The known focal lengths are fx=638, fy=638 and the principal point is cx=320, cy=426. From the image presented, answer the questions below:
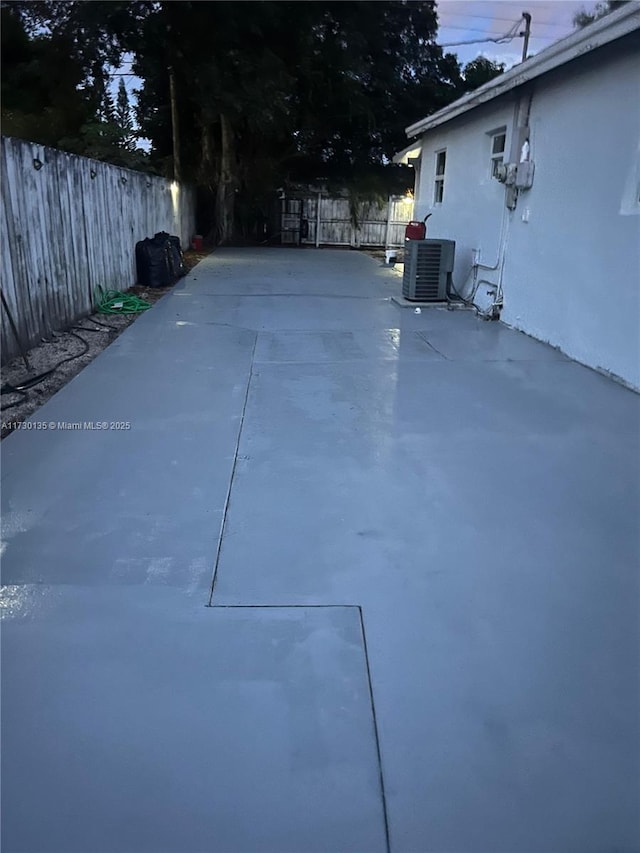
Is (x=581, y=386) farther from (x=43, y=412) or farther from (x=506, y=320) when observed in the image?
(x=43, y=412)

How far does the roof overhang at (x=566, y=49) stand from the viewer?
4.34 m

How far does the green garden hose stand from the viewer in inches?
301

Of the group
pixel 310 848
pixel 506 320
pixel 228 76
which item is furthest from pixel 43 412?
pixel 228 76

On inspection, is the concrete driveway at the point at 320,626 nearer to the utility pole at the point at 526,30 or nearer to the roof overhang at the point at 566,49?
the roof overhang at the point at 566,49

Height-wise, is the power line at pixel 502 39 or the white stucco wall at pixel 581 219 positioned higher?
the power line at pixel 502 39

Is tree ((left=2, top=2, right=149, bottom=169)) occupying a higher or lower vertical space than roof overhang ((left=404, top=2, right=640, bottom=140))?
higher

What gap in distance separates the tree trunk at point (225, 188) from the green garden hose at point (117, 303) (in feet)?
37.6

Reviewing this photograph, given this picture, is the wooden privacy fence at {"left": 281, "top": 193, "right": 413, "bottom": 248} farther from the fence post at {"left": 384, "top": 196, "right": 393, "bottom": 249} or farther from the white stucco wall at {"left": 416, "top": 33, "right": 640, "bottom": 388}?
the white stucco wall at {"left": 416, "top": 33, "right": 640, "bottom": 388}

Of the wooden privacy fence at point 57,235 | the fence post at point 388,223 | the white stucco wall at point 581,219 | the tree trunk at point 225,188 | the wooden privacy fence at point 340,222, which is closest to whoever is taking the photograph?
the white stucco wall at point 581,219

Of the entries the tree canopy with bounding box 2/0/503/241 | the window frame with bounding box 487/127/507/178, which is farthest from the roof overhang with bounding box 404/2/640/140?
the tree canopy with bounding box 2/0/503/241

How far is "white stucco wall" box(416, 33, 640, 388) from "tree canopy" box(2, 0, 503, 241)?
6.84m

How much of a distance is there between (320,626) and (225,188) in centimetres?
1904

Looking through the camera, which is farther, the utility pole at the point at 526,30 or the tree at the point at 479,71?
the tree at the point at 479,71

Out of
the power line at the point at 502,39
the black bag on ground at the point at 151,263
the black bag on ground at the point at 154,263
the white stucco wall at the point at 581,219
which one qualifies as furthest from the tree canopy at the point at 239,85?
the white stucco wall at the point at 581,219
